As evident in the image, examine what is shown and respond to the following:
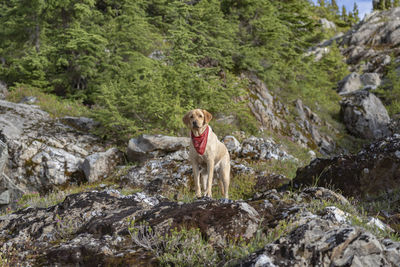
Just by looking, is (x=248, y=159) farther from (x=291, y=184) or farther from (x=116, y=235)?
(x=116, y=235)

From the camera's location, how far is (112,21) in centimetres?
1373

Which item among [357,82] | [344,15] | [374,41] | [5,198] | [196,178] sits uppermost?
[344,15]

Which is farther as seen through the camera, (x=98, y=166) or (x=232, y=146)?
(x=232, y=146)

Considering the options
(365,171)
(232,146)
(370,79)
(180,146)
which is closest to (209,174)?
(365,171)

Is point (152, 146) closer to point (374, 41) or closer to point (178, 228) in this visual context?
point (178, 228)

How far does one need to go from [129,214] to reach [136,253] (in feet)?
2.23

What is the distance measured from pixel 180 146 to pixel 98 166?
7.78ft

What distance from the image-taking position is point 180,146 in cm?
816

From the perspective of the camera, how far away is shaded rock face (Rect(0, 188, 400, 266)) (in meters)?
1.69

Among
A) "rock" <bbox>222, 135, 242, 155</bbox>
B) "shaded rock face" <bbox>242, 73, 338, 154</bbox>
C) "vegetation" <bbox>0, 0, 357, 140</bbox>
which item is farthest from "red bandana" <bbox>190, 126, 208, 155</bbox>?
"shaded rock face" <bbox>242, 73, 338, 154</bbox>

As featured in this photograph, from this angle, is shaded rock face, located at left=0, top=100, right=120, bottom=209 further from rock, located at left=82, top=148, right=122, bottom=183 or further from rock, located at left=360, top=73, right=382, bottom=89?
rock, located at left=360, top=73, right=382, bottom=89

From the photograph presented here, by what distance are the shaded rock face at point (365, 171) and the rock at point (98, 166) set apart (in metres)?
5.31

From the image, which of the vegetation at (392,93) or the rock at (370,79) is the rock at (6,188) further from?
the rock at (370,79)

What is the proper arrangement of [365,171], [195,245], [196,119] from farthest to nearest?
1. [196,119]
2. [365,171]
3. [195,245]
